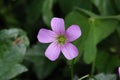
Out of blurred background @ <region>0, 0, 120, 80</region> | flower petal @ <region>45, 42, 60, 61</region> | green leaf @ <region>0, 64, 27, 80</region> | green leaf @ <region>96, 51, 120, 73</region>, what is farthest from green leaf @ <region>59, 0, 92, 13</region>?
flower petal @ <region>45, 42, 60, 61</region>

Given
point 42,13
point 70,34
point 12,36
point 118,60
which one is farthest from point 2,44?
point 118,60

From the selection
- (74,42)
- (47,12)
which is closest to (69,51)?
(74,42)

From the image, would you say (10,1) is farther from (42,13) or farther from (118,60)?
(118,60)

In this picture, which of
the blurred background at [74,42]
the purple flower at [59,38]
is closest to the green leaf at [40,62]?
the blurred background at [74,42]

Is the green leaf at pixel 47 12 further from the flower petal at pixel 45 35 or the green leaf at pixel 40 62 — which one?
the flower petal at pixel 45 35

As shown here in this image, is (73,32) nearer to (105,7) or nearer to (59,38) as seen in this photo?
(59,38)

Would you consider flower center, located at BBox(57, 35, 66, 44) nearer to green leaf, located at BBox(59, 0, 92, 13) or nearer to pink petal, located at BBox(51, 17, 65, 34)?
pink petal, located at BBox(51, 17, 65, 34)
